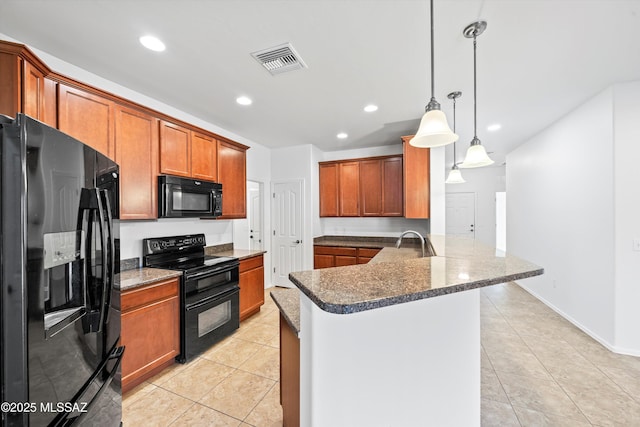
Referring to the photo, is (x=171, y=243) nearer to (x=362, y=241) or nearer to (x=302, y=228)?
(x=302, y=228)

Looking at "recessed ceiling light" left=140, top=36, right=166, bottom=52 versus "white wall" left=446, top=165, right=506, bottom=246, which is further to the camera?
"white wall" left=446, top=165, right=506, bottom=246

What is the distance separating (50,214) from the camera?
0.87 m

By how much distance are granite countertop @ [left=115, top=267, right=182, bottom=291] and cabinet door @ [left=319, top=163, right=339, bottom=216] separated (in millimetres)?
3012

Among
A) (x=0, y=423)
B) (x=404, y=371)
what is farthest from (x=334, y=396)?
(x=0, y=423)

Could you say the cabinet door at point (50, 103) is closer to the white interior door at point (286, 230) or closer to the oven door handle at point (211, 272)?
the oven door handle at point (211, 272)

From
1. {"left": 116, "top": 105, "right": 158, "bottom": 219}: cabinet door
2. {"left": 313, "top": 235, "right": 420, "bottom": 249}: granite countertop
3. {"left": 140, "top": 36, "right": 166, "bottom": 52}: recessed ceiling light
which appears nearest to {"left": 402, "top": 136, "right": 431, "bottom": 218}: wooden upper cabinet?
{"left": 313, "top": 235, "right": 420, "bottom": 249}: granite countertop

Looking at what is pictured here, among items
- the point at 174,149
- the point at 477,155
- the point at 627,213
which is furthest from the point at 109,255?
the point at 627,213

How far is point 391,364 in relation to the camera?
92 centimetres

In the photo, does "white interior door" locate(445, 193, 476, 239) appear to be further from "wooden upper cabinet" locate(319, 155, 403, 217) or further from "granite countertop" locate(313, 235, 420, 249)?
"wooden upper cabinet" locate(319, 155, 403, 217)

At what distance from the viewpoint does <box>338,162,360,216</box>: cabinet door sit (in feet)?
15.4

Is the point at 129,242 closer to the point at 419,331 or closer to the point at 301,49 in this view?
the point at 301,49

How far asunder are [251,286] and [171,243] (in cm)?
113

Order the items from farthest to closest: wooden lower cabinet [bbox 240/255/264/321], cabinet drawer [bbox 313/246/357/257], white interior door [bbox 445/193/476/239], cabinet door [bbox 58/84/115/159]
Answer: white interior door [bbox 445/193/476/239] → cabinet drawer [bbox 313/246/357/257] → wooden lower cabinet [bbox 240/255/264/321] → cabinet door [bbox 58/84/115/159]

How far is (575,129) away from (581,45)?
1.70 metres
